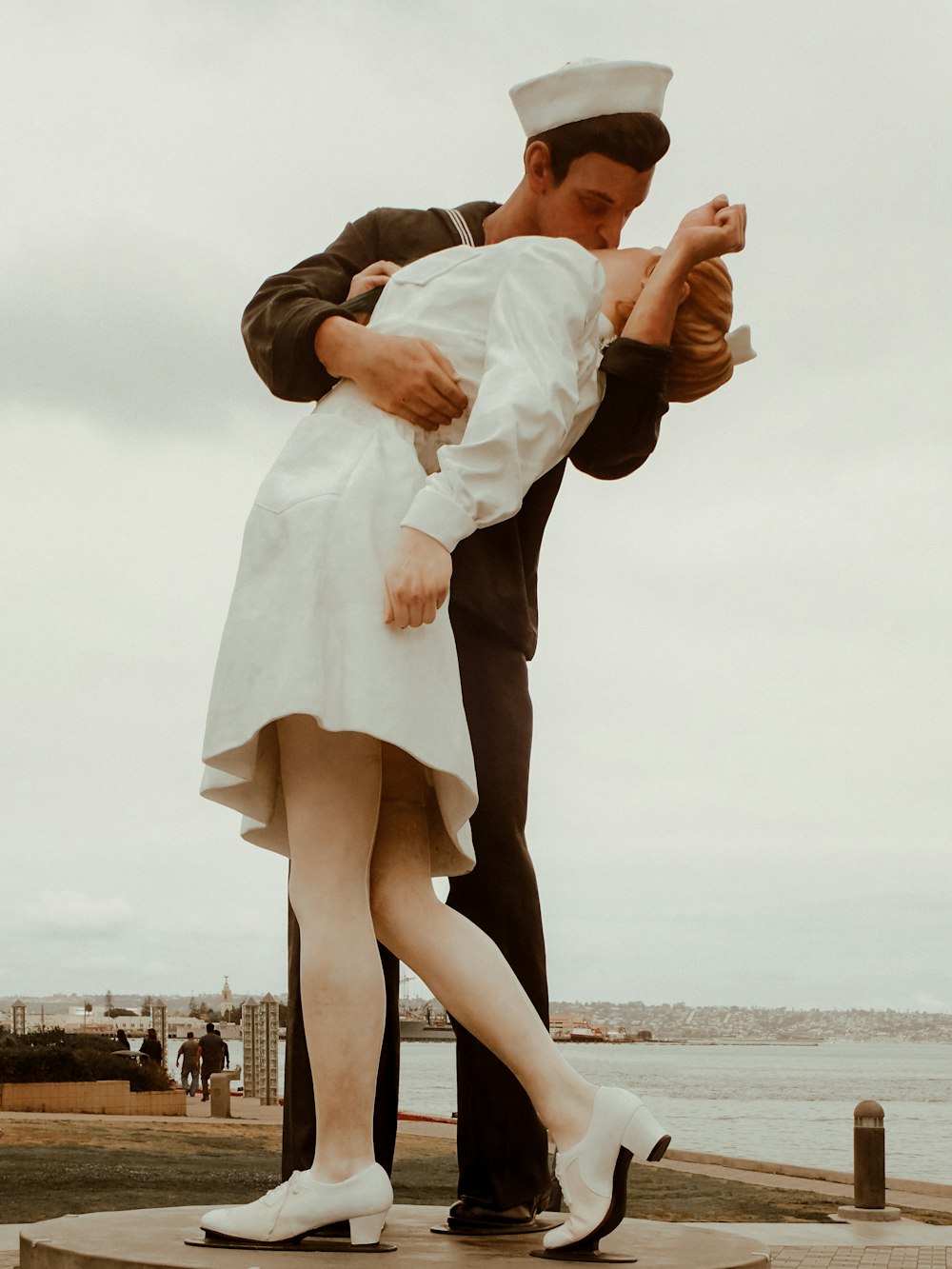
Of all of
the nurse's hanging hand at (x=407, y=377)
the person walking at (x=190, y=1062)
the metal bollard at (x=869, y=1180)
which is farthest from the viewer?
the person walking at (x=190, y=1062)

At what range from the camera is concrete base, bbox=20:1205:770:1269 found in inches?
120

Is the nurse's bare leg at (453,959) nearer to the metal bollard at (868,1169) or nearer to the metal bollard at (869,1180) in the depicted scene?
the metal bollard at (869,1180)

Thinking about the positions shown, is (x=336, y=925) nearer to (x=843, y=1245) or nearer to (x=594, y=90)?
(x=594, y=90)

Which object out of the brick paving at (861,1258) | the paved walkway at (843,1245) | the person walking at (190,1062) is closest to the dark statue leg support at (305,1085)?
the paved walkway at (843,1245)

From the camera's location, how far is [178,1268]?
2.95m

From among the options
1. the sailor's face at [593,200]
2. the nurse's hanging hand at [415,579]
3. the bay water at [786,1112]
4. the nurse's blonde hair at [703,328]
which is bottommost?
the bay water at [786,1112]

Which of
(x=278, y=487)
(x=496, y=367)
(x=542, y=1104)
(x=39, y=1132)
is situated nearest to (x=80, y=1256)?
(x=542, y=1104)

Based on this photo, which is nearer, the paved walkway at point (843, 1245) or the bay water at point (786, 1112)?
the paved walkway at point (843, 1245)

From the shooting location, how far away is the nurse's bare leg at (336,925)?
3.21m

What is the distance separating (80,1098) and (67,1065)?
685 millimetres

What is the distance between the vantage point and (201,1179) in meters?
11.9

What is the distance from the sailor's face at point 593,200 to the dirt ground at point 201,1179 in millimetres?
5804

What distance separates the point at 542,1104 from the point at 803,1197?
410 inches

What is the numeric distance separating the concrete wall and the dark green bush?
220 millimetres
